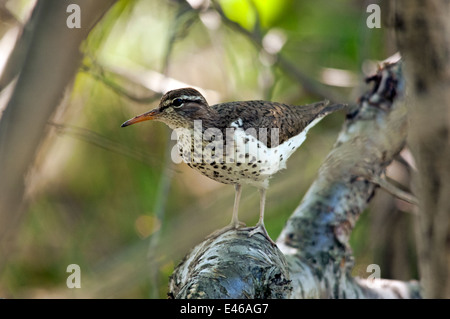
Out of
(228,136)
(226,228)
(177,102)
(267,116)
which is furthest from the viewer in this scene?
(226,228)

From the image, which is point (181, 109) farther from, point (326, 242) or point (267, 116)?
point (326, 242)

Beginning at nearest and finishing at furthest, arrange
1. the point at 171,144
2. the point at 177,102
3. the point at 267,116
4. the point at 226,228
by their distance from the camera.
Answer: the point at 177,102 < the point at 267,116 < the point at 226,228 < the point at 171,144

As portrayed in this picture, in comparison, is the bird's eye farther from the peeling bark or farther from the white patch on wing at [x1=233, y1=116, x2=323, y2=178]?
the peeling bark

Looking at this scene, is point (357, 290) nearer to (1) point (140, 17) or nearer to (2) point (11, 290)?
(2) point (11, 290)

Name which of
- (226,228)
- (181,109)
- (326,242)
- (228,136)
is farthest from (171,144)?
(326,242)

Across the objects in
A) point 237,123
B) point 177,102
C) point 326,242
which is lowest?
point 326,242

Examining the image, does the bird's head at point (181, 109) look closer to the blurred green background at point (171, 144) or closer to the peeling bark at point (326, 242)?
the peeling bark at point (326, 242)

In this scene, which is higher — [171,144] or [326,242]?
[171,144]
